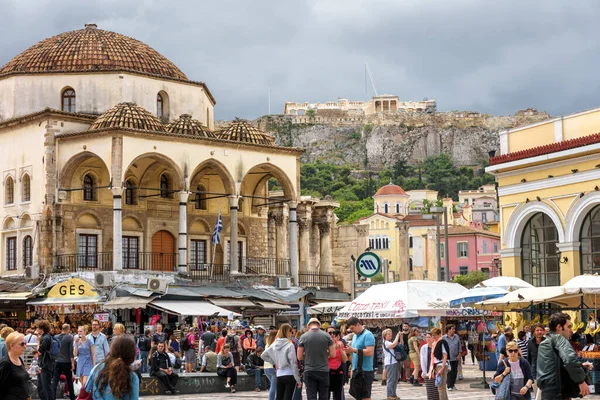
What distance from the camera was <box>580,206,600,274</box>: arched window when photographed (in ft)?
92.3

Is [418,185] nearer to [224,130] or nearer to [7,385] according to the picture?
[224,130]

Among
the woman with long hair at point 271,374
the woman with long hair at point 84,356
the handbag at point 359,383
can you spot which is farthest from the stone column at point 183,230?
the handbag at point 359,383

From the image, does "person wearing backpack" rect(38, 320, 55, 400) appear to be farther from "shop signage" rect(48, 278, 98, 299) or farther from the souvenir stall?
"shop signage" rect(48, 278, 98, 299)

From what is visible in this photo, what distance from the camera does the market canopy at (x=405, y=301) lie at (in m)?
22.4

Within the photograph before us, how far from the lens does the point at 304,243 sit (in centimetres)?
4747

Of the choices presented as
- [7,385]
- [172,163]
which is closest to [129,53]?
[172,163]

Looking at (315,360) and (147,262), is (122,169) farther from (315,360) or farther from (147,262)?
Result: (315,360)

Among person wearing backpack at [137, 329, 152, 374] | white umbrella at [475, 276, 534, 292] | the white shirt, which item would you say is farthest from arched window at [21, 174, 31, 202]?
the white shirt

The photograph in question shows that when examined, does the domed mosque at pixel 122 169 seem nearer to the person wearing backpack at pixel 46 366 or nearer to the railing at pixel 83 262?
the railing at pixel 83 262

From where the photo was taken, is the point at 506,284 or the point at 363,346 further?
the point at 506,284

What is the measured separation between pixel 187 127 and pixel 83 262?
247 inches

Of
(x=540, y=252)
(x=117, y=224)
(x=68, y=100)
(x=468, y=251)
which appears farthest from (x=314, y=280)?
(x=468, y=251)

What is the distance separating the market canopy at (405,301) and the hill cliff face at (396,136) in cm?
15725

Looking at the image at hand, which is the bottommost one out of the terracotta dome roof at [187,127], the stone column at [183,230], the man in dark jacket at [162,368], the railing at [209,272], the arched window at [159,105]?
the man in dark jacket at [162,368]
